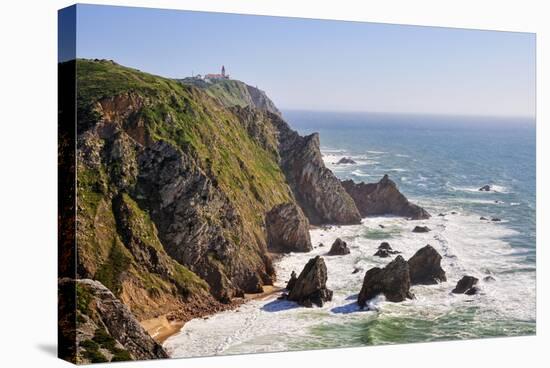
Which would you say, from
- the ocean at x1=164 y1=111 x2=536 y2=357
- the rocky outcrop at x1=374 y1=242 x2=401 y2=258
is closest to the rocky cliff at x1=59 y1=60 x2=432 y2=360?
the ocean at x1=164 y1=111 x2=536 y2=357

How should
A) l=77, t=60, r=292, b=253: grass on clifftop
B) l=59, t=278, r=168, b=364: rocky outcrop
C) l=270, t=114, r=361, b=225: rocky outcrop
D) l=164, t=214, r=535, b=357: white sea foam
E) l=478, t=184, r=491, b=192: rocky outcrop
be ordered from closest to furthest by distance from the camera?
1. l=59, t=278, r=168, b=364: rocky outcrop
2. l=77, t=60, r=292, b=253: grass on clifftop
3. l=164, t=214, r=535, b=357: white sea foam
4. l=270, t=114, r=361, b=225: rocky outcrop
5. l=478, t=184, r=491, b=192: rocky outcrop

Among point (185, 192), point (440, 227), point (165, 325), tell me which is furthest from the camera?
point (440, 227)

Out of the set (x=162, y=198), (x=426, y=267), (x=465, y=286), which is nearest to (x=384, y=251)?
(x=426, y=267)

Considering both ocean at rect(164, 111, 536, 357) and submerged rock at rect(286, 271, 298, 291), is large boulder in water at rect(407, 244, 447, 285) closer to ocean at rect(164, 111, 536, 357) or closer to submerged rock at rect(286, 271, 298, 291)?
ocean at rect(164, 111, 536, 357)

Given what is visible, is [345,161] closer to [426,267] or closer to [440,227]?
[440,227]

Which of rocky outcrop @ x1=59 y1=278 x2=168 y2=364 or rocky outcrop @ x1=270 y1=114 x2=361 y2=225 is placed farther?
rocky outcrop @ x1=270 y1=114 x2=361 y2=225

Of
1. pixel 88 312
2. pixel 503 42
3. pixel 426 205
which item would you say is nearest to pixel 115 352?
pixel 88 312

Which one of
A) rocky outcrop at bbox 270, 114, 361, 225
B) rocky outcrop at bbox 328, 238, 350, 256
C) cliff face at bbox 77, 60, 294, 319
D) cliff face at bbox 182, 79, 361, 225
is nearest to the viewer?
cliff face at bbox 77, 60, 294, 319
